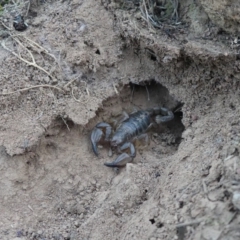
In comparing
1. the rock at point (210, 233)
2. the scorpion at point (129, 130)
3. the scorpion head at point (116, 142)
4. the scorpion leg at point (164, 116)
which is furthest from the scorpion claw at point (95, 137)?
the rock at point (210, 233)

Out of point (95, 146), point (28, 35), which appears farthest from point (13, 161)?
point (28, 35)

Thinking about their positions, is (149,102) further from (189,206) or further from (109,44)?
(189,206)

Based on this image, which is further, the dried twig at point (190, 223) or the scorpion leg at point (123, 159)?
the scorpion leg at point (123, 159)

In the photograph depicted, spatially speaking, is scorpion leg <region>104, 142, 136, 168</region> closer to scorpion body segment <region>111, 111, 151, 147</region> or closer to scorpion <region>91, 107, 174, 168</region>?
scorpion <region>91, 107, 174, 168</region>

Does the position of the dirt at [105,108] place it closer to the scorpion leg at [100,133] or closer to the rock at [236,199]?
the scorpion leg at [100,133]

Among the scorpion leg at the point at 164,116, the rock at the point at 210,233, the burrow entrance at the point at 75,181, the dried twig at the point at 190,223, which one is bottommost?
the burrow entrance at the point at 75,181

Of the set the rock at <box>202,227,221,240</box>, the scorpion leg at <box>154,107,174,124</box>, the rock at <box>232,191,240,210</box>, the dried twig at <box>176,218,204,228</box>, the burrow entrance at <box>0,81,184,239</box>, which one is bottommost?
the burrow entrance at <box>0,81,184,239</box>

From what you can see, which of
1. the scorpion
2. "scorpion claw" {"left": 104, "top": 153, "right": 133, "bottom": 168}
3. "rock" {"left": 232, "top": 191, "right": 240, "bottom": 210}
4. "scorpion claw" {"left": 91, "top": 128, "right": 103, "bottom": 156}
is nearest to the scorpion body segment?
the scorpion

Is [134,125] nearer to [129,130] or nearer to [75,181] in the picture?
[129,130]
